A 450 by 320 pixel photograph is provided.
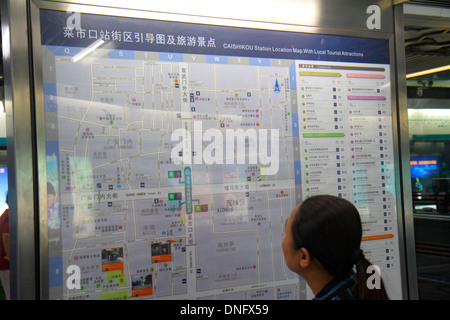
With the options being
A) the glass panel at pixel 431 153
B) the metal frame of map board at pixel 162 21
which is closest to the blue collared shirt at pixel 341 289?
the metal frame of map board at pixel 162 21

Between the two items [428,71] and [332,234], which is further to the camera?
[428,71]

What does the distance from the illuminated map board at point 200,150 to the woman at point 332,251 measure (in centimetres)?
90

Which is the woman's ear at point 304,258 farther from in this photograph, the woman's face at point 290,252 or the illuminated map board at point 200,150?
the illuminated map board at point 200,150

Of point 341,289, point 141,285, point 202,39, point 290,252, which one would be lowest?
point 141,285

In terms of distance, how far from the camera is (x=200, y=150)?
97.3 inches

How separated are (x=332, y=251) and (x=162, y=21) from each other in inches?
60.7

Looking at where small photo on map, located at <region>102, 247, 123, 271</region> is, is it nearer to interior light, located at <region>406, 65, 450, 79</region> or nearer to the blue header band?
the blue header band

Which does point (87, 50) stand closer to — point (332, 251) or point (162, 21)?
point (162, 21)

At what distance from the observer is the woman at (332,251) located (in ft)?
5.23

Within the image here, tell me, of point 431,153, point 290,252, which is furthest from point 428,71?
point 290,252

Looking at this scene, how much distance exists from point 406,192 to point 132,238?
1840mm

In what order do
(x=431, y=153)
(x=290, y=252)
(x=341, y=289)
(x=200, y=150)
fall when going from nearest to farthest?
(x=341, y=289), (x=290, y=252), (x=200, y=150), (x=431, y=153)
